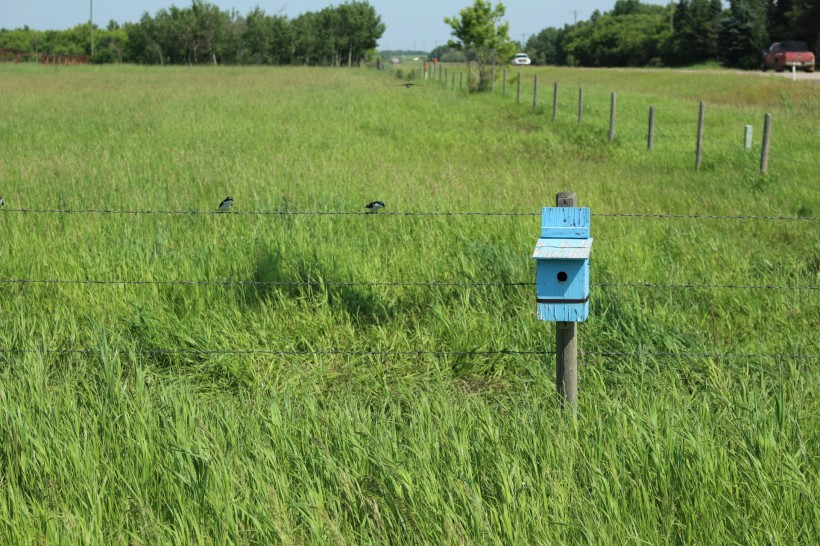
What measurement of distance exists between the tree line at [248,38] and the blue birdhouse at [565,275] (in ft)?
315

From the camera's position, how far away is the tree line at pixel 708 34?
199 ft

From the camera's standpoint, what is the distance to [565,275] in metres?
3.81

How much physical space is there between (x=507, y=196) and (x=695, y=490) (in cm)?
622

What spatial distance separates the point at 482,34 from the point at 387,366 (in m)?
37.5

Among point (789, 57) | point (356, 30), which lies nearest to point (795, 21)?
point (789, 57)

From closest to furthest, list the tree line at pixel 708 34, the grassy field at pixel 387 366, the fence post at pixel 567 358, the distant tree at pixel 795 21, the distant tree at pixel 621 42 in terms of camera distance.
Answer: the grassy field at pixel 387 366 < the fence post at pixel 567 358 < the distant tree at pixel 795 21 < the tree line at pixel 708 34 < the distant tree at pixel 621 42

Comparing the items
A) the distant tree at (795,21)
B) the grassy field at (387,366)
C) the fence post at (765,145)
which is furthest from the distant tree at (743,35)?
the grassy field at (387,366)

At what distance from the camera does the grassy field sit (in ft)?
10.9

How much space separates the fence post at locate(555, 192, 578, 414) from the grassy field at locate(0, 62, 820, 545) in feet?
0.33

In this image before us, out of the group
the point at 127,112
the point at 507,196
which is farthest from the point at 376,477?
the point at 127,112

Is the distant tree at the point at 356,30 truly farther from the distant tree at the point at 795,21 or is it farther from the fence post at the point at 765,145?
the fence post at the point at 765,145

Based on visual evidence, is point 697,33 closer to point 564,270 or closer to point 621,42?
point 621,42

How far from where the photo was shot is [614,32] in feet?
341

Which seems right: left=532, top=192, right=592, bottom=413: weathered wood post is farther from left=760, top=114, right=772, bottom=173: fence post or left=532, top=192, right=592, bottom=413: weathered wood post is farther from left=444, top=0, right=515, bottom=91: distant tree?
left=444, top=0, right=515, bottom=91: distant tree
